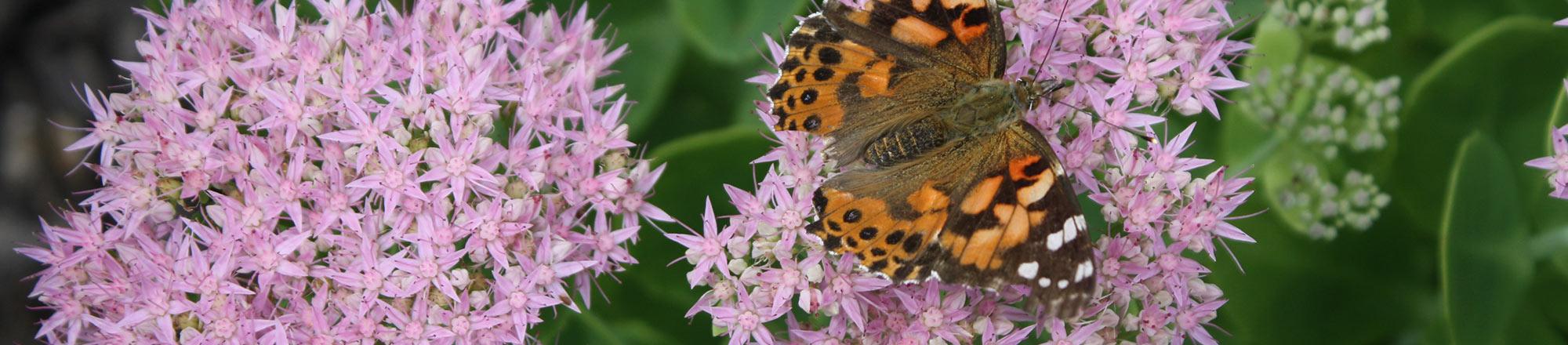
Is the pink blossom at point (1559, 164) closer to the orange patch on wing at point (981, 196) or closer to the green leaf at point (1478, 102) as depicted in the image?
the green leaf at point (1478, 102)

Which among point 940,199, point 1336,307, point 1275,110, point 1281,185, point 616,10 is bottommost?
point 1336,307

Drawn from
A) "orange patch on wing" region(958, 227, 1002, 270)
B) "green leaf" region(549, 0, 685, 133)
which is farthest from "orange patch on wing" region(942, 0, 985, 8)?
"green leaf" region(549, 0, 685, 133)

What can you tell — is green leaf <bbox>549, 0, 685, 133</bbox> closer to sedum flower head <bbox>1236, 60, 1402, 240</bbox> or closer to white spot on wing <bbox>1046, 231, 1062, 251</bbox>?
white spot on wing <bbox>1046, 231, 1062, 251</bbox>

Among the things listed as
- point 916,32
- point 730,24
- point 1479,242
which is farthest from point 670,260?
point 1479,242

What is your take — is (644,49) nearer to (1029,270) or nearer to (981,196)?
(981,196)

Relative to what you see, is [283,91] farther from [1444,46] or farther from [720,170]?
[1444,46]

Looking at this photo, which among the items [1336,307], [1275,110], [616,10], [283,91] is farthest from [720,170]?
[1336,307]

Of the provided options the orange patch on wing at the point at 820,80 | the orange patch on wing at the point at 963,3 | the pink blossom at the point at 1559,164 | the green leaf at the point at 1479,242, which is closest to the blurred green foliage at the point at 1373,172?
the green leaf at the point at 1479,242
